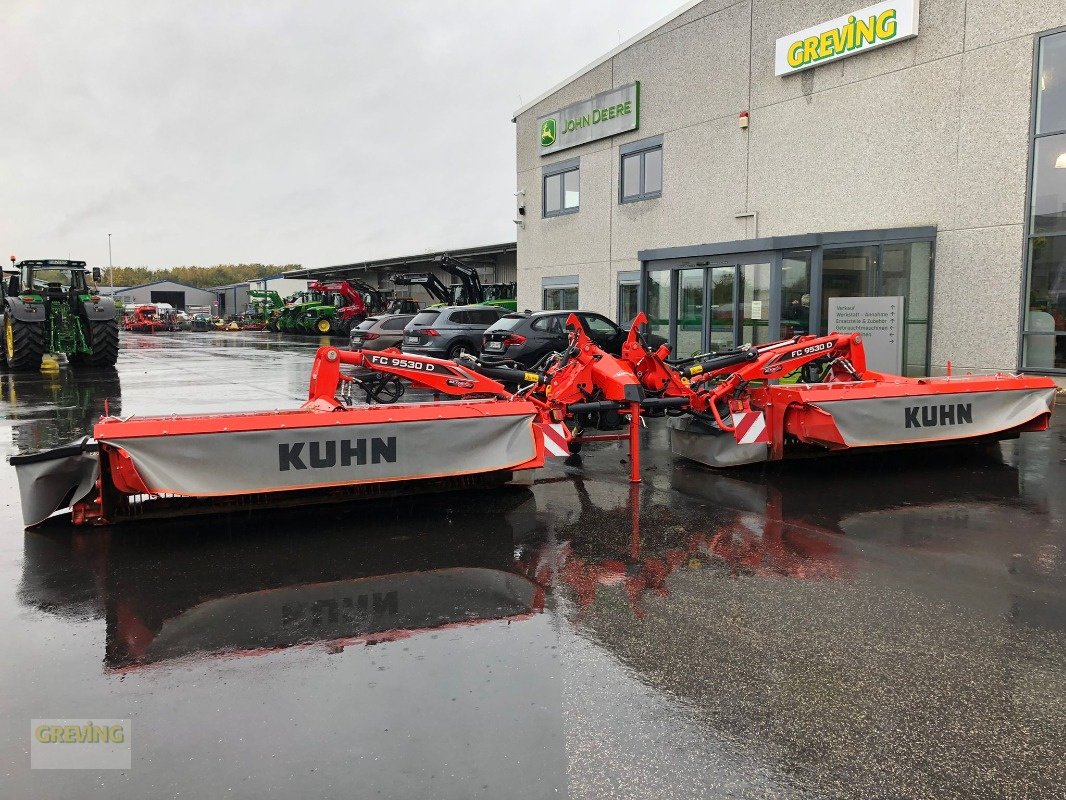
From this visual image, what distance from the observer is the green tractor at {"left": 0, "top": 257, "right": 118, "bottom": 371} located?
70.0ft

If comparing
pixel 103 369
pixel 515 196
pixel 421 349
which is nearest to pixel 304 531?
pixel 421 349

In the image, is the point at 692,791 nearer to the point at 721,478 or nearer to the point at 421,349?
the point at 721,478

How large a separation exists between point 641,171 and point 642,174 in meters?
0.11

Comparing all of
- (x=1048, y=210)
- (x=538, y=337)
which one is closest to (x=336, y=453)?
(x=538, y=337)

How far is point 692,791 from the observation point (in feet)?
9.71

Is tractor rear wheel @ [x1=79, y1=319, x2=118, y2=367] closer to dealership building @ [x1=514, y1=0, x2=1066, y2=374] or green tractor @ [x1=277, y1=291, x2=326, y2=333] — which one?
dealership building @ [x1=514, y1=0, x2=1066, y2=374]

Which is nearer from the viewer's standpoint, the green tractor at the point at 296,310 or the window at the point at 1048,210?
the window at the point at 1048,210

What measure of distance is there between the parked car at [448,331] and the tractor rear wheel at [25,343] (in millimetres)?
9114

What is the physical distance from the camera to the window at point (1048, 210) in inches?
510

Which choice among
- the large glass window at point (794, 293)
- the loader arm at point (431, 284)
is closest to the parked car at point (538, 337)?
the large glass window at point (794, 293)

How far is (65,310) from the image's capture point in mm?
21844

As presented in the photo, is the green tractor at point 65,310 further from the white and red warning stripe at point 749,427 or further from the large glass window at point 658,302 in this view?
the white and red warning stripe at point 749,427

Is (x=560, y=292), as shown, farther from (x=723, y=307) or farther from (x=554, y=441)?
(x=554, y=441)

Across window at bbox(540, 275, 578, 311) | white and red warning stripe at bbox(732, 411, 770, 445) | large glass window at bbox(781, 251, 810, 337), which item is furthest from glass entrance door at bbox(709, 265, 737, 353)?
white and red warning stripe at bbox(732, 411, 770, 445)
